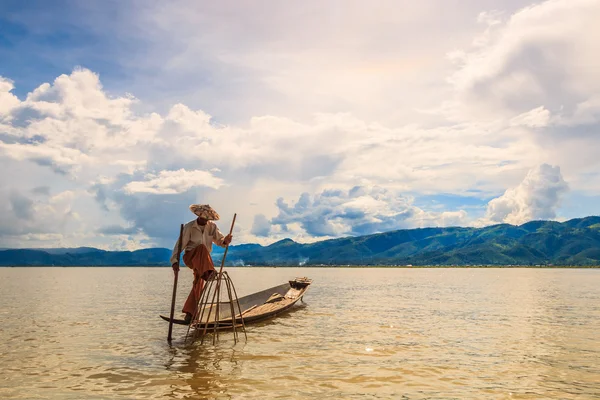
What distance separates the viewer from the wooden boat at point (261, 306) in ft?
57.6

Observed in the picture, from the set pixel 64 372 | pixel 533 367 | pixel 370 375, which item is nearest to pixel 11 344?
pixel 64 372

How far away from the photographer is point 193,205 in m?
15.8

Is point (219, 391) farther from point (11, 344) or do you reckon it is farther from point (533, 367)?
point (11, 344)

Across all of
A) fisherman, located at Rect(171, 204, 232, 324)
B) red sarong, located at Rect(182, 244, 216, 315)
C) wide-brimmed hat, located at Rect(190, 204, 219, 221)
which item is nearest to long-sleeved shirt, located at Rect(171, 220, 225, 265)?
fisherman, located at Rect(171, 204, 232, 324)

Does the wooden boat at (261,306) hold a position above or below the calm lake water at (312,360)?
above

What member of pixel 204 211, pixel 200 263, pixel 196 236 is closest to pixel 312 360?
pixel 200 263

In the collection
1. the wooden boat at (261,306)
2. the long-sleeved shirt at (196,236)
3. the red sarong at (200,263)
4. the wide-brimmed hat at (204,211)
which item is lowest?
the wooden boat at (261,306)

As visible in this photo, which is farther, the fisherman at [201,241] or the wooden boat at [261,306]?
the wooden boat at [261,306]

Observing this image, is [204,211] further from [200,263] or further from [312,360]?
[312,360]

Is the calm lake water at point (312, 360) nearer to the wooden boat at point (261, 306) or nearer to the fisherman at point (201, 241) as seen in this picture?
the wooden boat at point (261, 306)

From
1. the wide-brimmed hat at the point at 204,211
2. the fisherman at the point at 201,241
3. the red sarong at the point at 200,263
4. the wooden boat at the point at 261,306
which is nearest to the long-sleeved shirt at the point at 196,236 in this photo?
the fisherman at the point at 201,241

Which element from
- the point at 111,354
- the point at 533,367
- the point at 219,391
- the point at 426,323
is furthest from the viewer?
the point at 426,323

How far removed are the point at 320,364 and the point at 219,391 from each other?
11.9 feet

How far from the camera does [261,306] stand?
24688mm
